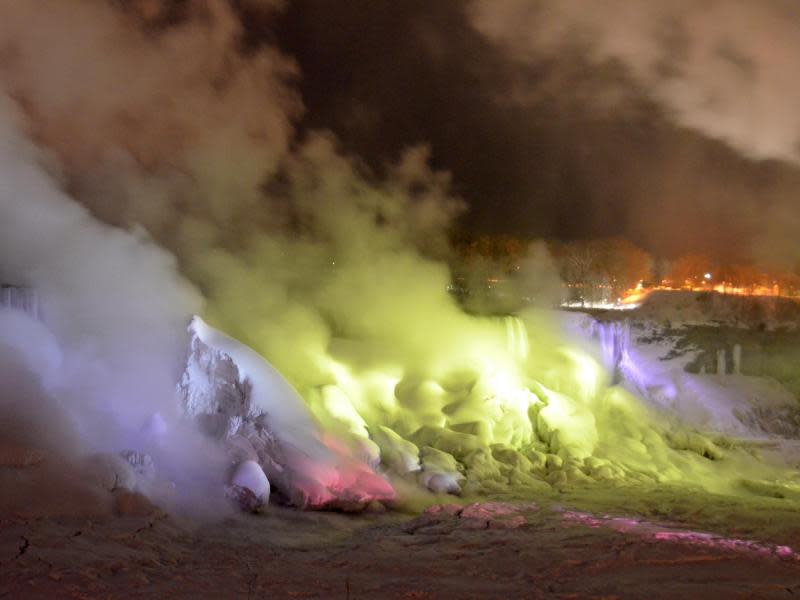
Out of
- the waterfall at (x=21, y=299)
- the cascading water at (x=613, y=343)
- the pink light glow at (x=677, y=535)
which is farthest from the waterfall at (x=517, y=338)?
the waterfall at (x=21, y=299)

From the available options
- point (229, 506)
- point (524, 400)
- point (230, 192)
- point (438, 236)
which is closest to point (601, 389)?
point (524, 400)

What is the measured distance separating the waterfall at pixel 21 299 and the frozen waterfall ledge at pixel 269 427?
184 centimetres

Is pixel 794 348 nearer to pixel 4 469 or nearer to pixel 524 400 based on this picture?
pixel 524 400

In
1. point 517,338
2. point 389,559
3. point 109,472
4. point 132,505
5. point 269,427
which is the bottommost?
point 389,559

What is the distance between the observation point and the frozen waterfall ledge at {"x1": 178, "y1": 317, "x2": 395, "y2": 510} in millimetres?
8289

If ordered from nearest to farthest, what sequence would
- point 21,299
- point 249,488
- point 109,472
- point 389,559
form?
1. point 389,559
2. point 109,472
3. point 249,488
4. point 21,299

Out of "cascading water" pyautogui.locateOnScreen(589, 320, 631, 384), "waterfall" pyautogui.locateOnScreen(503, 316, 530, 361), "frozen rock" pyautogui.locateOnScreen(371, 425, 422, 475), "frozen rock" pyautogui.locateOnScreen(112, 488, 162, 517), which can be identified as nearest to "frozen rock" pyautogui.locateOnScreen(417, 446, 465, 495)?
"frozen rock" pyautogui.locateOnScreen(371, 425, 422, 475)

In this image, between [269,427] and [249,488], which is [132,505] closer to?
[249,488]

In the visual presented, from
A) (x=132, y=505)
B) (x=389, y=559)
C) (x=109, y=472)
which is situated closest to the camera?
(x=389, y=559)

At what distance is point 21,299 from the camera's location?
30.5 ft

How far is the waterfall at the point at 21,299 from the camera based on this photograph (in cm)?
913

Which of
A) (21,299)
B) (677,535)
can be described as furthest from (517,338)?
(21,299)

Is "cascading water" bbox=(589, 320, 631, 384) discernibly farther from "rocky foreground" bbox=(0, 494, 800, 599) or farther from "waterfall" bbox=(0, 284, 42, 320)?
"waterfall" bbox=(0, 284, 42, 320)

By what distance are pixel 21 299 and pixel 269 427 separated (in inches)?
134
